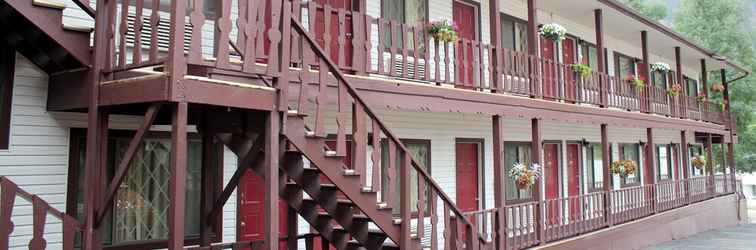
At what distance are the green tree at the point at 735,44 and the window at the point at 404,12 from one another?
2506cm

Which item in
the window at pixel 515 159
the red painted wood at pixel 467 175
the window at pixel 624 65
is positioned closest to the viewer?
the red painted wood at pixel 467 175

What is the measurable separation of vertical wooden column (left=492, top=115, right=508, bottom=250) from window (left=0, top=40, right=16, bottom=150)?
690 cm

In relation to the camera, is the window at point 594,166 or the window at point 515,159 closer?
the window at point 515,159

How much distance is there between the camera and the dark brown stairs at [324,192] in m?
5.88

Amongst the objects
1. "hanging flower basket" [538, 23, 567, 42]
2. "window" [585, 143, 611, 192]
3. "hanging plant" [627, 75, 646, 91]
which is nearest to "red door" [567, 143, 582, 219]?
"window" [585, 143, 611, 192]

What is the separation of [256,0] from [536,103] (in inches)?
285

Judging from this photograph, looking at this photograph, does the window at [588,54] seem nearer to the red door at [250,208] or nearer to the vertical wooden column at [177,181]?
the red door at [250,208]

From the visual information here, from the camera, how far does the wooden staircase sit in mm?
5359

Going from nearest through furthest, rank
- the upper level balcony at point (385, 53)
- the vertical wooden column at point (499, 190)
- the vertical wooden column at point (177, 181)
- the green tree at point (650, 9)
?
the vertical wooden column at point (177, 181)
the upper level balcony at point (385, 53)
the vertical wooden column at point (499, 190)
the green tree at point (650, 9)

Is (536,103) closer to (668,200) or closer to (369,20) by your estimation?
(369,20)

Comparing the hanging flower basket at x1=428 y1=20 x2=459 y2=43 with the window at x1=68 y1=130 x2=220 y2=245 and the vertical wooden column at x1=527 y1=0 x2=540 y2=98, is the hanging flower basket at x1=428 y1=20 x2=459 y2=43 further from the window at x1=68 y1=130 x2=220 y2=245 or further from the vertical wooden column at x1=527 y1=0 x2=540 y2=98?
the window at x1=68 y1=130 x2=220 y2=245

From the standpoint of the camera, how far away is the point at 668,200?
55.5ft

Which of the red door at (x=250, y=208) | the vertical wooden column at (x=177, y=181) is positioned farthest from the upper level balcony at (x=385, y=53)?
the red door at (x=250, y=208)

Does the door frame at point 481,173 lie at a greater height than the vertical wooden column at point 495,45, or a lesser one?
lesser
